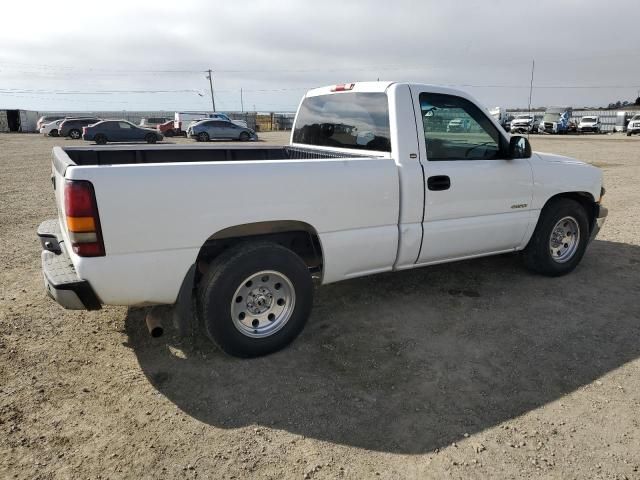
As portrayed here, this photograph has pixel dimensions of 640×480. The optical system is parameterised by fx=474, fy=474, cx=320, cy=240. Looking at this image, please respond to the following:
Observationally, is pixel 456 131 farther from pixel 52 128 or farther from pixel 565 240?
pixel 52 128

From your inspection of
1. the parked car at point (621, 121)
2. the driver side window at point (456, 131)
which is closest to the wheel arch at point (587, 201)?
the driver side window at point (456, 131)

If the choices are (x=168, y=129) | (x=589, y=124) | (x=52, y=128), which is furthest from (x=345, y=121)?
(x=589, y=124)

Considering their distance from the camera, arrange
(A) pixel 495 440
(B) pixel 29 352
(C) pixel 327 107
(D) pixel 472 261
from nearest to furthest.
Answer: (A) pixel 495 440 → (B) pixel 29 352 → (C) pixel 327 107 → (D) pixel 472 261

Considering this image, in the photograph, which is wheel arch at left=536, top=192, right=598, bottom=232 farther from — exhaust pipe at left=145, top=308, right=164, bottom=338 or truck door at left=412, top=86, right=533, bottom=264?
exhaust pipe at left=145, top=308, right=164, bottom=338

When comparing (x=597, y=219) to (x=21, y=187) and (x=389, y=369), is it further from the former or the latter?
(x=21, y=187)

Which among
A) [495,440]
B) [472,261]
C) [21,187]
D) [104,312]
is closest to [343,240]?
[495,440]

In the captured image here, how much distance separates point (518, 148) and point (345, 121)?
1567mm

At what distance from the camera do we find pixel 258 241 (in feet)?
10.9

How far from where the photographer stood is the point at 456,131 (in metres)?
4.15

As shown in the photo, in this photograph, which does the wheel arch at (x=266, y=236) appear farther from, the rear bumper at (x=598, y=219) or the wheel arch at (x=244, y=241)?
the rear bumper at (x=598, y=219)

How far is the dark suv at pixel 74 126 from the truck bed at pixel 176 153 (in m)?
31.0

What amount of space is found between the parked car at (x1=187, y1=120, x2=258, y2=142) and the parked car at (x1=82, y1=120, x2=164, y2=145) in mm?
3299

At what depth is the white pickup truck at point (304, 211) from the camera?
2.82 meters

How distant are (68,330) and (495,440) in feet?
10.6
